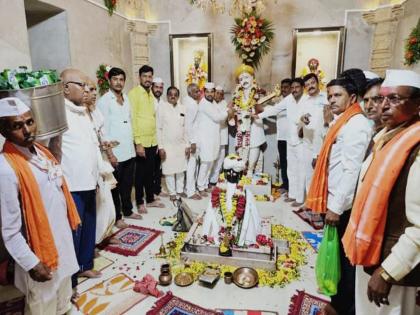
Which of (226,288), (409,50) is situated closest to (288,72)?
(409,50)

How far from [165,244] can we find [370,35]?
5535 millimetres

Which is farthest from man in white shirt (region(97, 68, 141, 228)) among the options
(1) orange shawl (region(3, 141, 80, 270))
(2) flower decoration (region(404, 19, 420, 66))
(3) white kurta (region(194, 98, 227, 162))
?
(2) flower decoration (region(404, 19, 420, 66))

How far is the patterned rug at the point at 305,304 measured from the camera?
243 cm

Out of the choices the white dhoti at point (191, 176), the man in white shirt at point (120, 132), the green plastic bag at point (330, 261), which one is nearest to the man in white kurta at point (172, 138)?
the white dhoti at point (191, 176)

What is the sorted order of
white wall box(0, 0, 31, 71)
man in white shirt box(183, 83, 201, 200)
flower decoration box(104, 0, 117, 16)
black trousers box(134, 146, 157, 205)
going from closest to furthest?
1. white wall box(0, 0, 31, 71)
2. black trousers box(134, 146, 157, 205)
3. man in white shirt box(183, 83, 201, 200)
4. flower decoration box(104, 0, 117, 16)

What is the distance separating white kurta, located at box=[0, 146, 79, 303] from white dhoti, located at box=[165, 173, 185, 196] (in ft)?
9.41

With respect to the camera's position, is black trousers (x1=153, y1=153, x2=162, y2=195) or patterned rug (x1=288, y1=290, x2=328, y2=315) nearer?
patterned rug (x1=288, y1=290, x2=328, y2=315)

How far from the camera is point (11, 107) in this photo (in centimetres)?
167

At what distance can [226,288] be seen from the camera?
9.04 ft

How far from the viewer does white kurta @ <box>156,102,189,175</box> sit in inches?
182

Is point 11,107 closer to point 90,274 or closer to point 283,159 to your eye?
point 90,274

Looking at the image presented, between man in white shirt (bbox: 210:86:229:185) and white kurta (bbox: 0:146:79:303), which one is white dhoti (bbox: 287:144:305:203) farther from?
white kurta (bbox: 0:146:79:303)

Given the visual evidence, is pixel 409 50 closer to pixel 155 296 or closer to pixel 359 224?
pixel 359 224

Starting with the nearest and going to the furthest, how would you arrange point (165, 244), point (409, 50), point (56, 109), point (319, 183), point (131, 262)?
point (56, 109) → point (319, 183) → point (131, 262) → point (165, 244) → point (409, 50)
